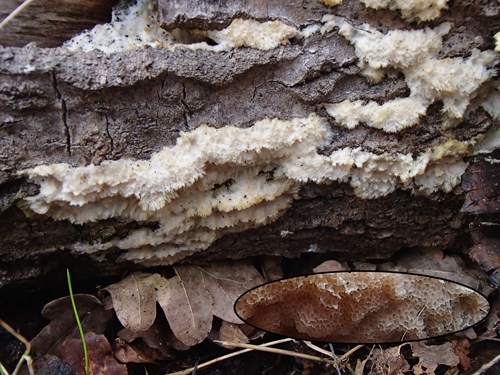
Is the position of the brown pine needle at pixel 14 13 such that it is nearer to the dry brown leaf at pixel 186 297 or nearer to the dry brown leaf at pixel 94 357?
the dry brown leaf at pixel 186 297

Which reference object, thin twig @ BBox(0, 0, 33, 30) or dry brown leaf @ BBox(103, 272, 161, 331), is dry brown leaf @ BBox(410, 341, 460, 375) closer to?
dry brown leaf @ BBox(103, 272, 161, 331)

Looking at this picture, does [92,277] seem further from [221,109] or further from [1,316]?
[221,109]

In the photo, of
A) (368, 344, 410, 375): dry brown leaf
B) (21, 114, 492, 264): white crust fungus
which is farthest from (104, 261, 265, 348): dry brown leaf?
(368, 344, 410, 375): dry brown leaf

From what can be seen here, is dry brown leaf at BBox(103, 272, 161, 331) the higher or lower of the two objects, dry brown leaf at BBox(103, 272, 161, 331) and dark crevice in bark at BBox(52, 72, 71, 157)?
the lower

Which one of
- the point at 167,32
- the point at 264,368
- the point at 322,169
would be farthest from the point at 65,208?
the point at 264,368

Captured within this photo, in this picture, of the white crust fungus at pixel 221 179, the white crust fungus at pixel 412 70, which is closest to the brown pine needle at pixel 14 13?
the white crust fungus at pixel 221 179

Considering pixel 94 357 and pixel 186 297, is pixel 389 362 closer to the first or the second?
pixel 186 297
